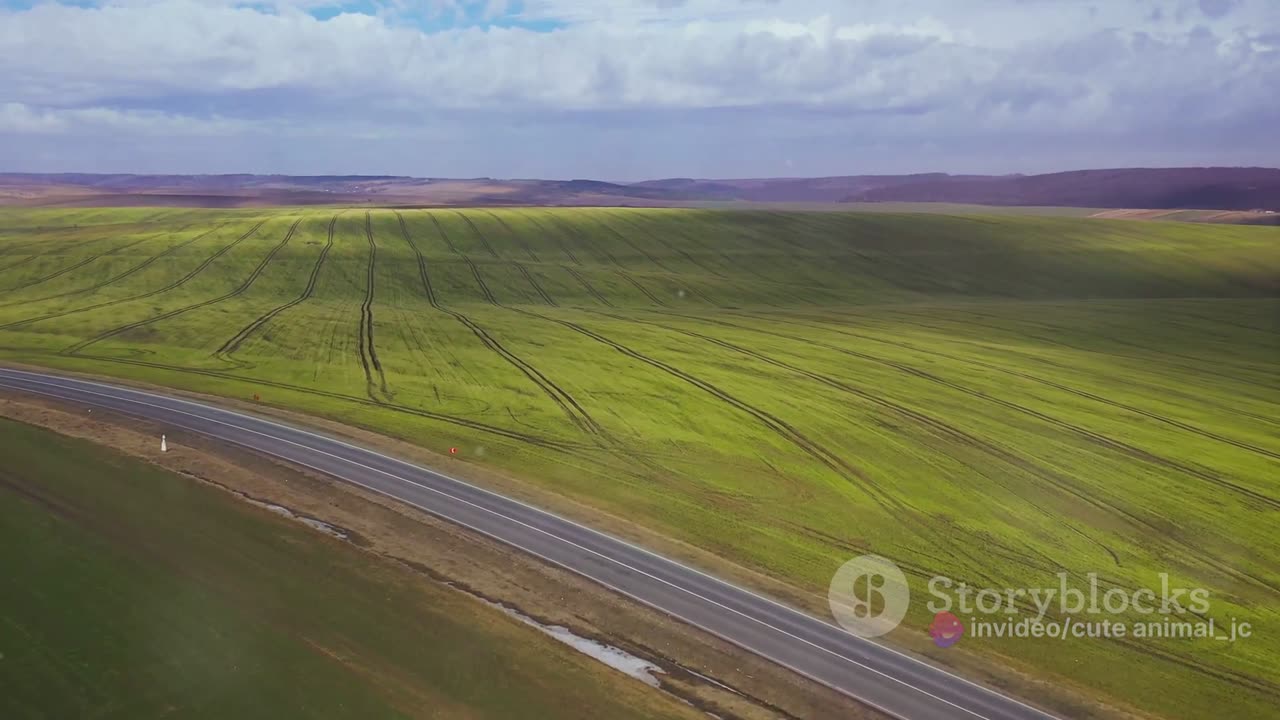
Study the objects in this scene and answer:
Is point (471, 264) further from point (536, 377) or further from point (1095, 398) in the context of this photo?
point (1095, 398)

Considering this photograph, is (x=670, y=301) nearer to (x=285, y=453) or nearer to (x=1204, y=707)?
(x=285, y=453)

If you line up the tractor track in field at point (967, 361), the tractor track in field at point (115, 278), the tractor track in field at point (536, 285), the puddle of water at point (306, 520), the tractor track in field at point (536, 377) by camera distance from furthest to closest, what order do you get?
the tractor track in field at point (536, 285), the tractor track in field at point (115, 278), the tractor track in field at point (967, 361), the tractor track in field at point (536, 377), the puddle of water at point (306, 520)

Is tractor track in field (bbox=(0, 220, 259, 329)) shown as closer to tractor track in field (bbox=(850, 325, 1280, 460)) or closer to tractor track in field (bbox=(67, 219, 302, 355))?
tractor track in field (bbox=(67, 219, 302, 355))

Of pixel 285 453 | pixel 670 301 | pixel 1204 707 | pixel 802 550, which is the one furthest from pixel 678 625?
pixel 670 301

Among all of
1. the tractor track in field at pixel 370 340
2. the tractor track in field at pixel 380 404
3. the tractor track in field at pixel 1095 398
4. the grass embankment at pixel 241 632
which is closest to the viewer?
the grass embankment at pixel 241 632

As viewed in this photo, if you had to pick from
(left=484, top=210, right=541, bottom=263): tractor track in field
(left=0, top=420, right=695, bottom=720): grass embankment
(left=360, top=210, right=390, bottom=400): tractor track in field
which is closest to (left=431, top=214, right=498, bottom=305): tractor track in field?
(left=484, top=210, right=541, bottom=263): tractor track in field

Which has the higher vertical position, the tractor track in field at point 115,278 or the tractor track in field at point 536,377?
the tractor track in field at point 115,278

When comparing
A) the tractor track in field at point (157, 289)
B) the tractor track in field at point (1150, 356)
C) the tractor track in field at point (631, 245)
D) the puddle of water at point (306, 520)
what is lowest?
the puddle of water at point (306, 520)

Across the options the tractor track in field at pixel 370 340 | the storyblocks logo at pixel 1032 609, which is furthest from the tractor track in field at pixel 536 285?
the storyblocks logo at pixel 1032 609

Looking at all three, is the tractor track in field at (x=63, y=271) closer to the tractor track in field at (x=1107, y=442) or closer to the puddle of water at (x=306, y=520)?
the puddle of water at (x=306, y=520)
